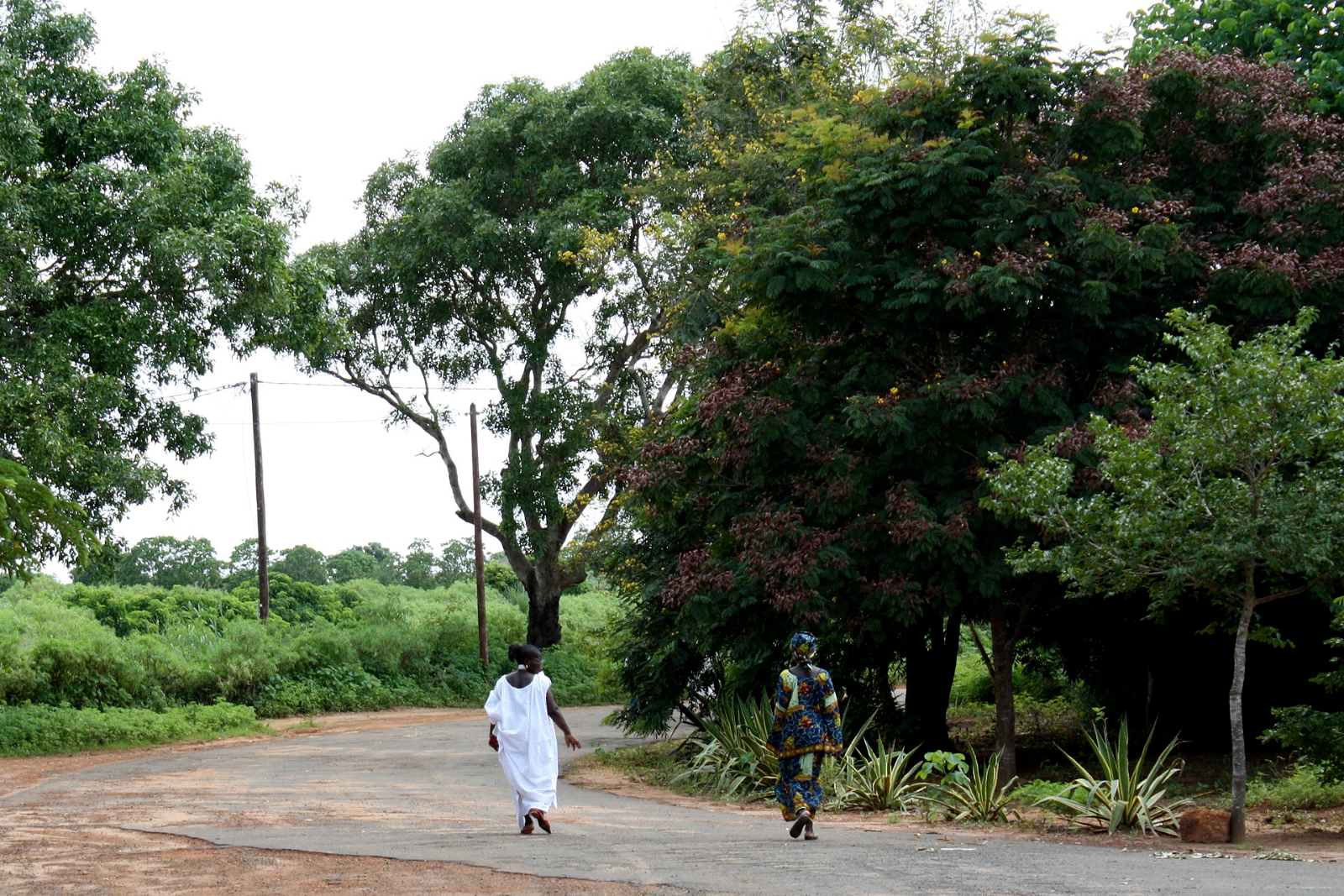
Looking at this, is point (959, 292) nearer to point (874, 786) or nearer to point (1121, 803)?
point (874, 786)

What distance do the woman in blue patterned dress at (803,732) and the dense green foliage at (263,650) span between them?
11.5 metres

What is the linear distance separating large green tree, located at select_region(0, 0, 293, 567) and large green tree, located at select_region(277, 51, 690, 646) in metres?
8.85

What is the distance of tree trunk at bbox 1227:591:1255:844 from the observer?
10.5m

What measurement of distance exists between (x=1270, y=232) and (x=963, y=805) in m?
7.01

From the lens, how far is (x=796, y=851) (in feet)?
30.9

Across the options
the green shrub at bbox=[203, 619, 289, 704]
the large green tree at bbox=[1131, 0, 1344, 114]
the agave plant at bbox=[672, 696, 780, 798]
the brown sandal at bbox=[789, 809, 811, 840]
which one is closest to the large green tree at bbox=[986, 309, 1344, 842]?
the brown sandal at bbox=[789, 809, 811, 840]

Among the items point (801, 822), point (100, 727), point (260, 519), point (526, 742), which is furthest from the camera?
point (260, 519)

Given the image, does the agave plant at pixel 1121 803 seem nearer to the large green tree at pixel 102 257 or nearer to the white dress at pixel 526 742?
the white dress at pixel 526 742

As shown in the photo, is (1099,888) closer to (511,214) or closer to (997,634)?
(997,634)

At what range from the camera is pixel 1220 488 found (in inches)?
401

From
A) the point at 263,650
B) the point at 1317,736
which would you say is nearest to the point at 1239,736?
the point at 1317,736

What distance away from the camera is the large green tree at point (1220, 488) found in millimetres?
9977

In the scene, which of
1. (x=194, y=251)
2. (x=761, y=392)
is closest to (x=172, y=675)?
(x=194, y=251)

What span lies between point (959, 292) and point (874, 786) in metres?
5.07
